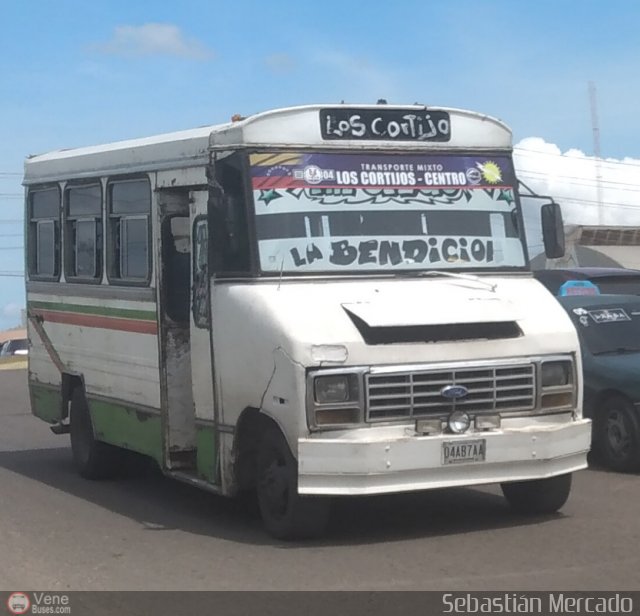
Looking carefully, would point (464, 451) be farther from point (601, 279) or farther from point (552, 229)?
point (601, 279)

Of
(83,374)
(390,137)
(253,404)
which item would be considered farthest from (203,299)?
(83,374)

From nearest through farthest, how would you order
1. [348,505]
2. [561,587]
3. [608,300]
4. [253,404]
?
[561,587], [253,404], [348,505], [608,300]

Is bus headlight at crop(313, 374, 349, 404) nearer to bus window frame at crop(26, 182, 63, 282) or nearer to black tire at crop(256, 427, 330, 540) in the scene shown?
black tire at crop(256, 427, 330, 540)

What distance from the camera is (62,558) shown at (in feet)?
27.8

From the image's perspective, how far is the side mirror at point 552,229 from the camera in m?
10.4

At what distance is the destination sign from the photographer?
9.30 meters

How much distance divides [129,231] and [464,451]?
12.5 feet

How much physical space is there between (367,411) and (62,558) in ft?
7.23

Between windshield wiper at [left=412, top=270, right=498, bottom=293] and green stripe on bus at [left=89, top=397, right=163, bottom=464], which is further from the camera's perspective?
green stripe on bus at [left=89, top=397, right=163, bottom=464]

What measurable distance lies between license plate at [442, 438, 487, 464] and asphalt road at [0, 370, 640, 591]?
55cm

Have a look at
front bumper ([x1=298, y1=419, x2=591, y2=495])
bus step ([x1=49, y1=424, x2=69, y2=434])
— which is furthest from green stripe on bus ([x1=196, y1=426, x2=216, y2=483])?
bus step ([x1=49, y1=424, x2=69, y2=434])

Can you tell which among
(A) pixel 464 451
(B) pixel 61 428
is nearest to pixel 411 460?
(A) pixel 464 451

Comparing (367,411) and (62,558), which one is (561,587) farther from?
(62,558)
